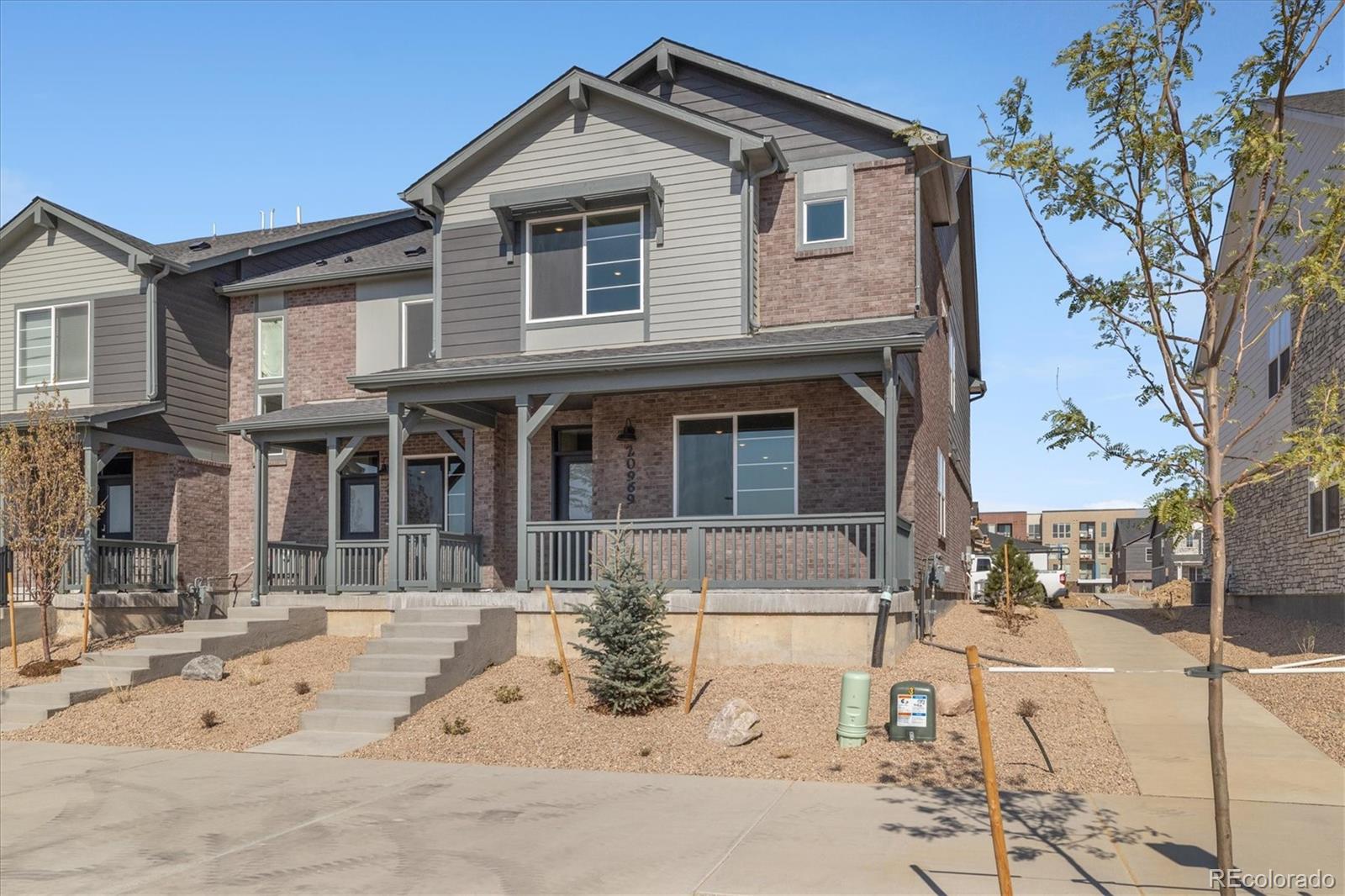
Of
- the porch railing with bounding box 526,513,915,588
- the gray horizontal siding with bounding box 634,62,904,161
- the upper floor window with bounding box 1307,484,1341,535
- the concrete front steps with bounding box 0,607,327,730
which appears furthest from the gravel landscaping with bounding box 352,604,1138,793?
the gray horizontal siding with bounding box 634,62,904,161

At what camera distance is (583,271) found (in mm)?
16953

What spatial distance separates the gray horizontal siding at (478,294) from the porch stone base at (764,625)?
4503 millimetres

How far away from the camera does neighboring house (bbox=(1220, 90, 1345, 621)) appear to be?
53.9 ft

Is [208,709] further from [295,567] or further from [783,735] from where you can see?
[783,735]

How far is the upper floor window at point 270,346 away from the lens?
21.5 meters

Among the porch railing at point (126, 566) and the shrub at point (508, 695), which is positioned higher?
the porch railing at point (126, 566)

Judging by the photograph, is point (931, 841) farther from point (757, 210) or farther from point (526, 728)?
point (757, 210)

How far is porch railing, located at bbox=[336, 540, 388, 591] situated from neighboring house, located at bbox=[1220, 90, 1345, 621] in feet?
41.0

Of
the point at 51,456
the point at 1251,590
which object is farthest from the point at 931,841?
the point at 1251,590

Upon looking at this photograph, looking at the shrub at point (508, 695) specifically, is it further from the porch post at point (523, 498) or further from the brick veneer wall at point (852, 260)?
the brick veneer wall at point (852, 260)

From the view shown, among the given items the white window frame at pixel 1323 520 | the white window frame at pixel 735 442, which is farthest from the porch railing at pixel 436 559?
the white window frame at pixel 1323 520

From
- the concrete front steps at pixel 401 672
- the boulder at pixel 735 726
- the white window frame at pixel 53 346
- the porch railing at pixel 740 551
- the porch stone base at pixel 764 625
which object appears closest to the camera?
the boulder at pixel 735 726

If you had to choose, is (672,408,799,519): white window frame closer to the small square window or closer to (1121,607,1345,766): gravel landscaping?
the small square window

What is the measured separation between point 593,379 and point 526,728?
18.0 feet
